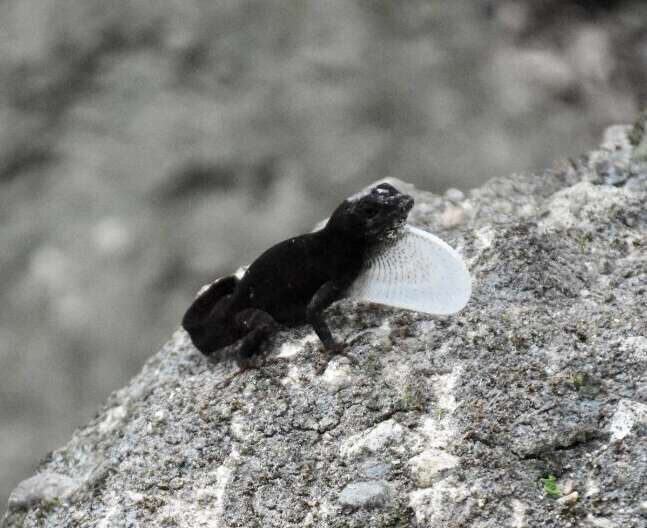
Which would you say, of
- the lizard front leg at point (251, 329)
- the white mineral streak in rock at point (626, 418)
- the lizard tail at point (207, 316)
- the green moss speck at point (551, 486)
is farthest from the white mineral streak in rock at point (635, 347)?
the lizard tail at point (207, 316)

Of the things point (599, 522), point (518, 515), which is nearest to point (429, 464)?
point (518, 515)

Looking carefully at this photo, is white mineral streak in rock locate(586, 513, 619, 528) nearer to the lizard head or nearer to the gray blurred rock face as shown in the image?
the gray blurred rock face

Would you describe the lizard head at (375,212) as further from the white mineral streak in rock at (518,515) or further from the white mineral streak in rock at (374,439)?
the white mineral streak in rock at (518,515)

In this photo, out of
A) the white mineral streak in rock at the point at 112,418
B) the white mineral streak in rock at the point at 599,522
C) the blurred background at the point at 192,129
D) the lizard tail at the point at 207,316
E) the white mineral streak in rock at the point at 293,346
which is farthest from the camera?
the blurred background at the point at 192,129

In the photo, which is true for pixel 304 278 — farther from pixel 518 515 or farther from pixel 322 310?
pixel 518 515

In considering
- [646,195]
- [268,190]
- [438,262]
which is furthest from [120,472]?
[268,190]

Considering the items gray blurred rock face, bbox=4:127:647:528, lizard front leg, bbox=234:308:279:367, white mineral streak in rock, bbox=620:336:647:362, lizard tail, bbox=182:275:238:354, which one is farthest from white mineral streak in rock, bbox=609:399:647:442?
lizard tail, bbox=182:275:238:354
